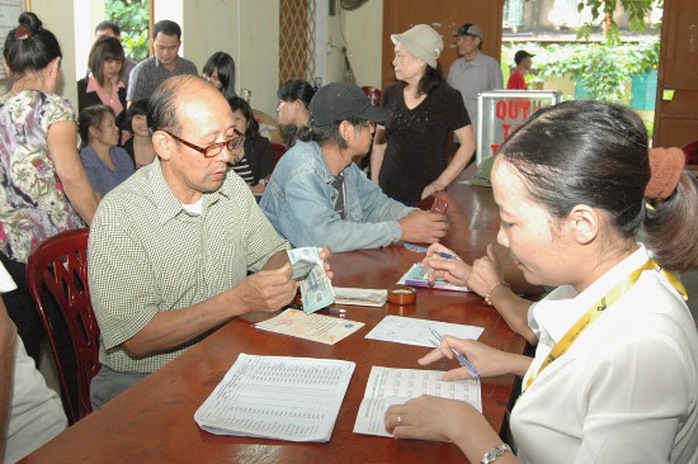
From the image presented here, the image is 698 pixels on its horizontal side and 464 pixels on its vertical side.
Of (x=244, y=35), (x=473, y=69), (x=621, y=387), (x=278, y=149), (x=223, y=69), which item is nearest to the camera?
(x=621, y=387)

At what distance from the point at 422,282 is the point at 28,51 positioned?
1926mm

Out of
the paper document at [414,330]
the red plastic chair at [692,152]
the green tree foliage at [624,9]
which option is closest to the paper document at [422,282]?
the paper document at [414,330]

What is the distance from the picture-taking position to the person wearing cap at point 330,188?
284 centimetres

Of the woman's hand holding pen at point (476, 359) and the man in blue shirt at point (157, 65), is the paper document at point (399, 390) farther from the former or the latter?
the man in blue shirt at point (157, 65)

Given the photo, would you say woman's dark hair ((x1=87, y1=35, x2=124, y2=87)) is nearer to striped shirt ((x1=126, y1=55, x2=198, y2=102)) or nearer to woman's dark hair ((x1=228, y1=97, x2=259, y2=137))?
striped shirt ((x1=126, y1=55, x2=198, y2=102))

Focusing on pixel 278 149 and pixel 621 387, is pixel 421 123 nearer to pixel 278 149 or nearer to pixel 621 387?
pixel 278 149

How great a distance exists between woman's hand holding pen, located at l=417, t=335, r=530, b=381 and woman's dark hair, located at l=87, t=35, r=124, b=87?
4254mm

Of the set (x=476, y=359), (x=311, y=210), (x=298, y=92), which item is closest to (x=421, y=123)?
(x=298, y=92)

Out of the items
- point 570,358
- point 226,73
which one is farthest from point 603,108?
point 226,73

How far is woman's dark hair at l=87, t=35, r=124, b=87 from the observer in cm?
531

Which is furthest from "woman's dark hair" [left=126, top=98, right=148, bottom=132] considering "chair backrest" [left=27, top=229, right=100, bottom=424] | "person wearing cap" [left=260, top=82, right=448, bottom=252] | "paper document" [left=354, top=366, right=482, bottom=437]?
"paper document" [left=354, top=366, right=482, bottom=437]

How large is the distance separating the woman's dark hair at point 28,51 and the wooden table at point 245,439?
1.74 m

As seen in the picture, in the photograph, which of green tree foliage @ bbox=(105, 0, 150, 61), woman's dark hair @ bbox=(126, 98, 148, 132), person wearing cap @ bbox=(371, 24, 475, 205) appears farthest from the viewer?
green tree foliage @ bbox=(105, 0, 150, 61)

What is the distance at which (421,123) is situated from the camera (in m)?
4.37
